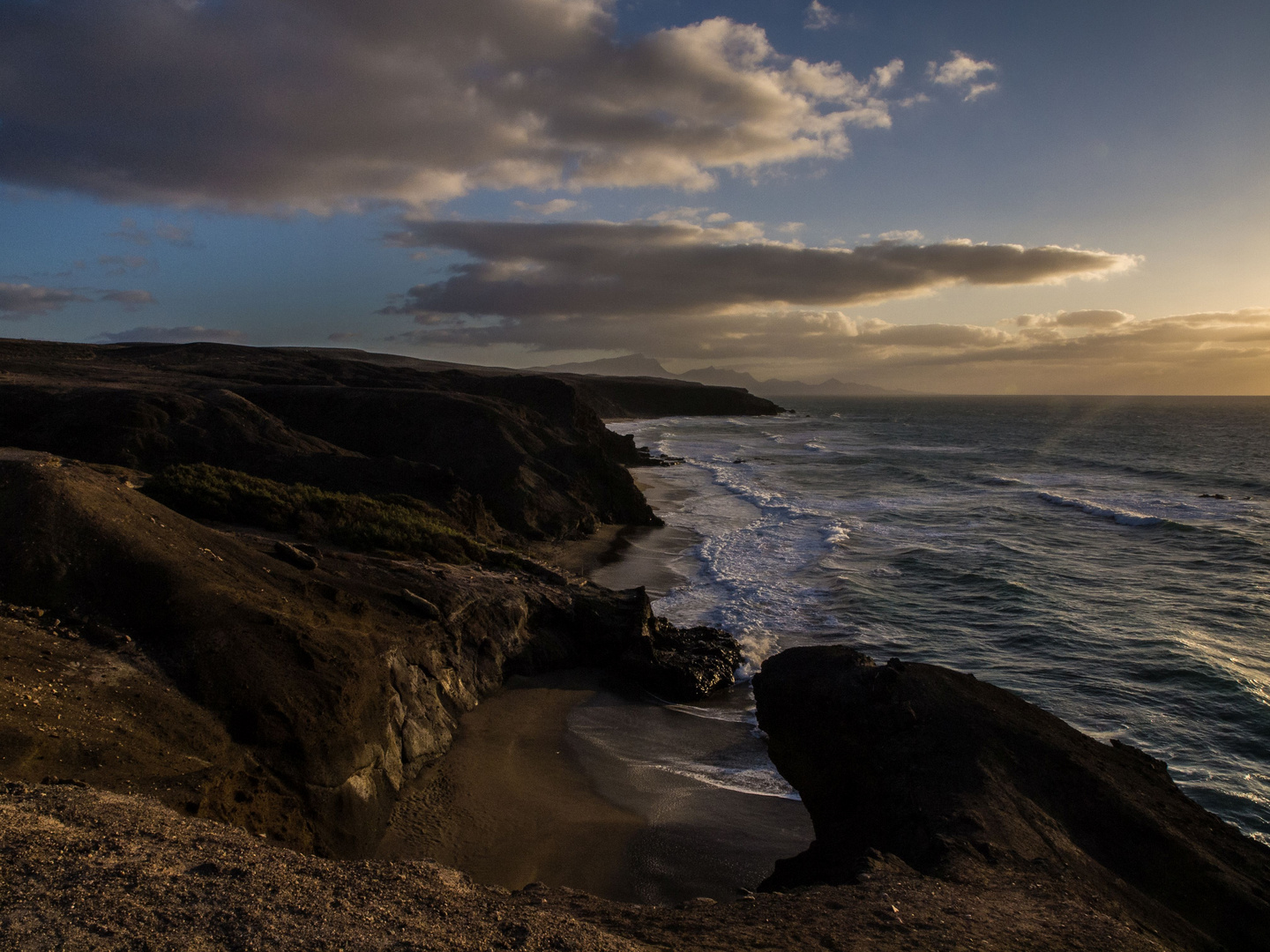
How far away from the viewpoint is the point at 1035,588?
2414 centimetres

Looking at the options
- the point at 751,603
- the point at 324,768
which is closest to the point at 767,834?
the point at 324,768

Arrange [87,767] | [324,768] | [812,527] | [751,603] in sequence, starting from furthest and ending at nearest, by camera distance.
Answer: [812,527], [751,603], [324,768], [87,767]

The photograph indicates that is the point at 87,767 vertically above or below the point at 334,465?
below

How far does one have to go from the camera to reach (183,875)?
17.0 ft

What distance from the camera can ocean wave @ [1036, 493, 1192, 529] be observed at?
115 feet

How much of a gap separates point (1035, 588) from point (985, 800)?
1810 cm

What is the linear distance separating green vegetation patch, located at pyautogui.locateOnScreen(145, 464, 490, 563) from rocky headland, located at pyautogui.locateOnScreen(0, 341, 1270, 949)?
0.10 m

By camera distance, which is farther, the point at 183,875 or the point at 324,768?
the point at 324,768

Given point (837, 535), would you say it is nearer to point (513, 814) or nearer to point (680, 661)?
point (680, 661)

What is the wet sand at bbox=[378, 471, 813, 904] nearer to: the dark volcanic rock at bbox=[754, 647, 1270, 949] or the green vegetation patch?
the dark volcanic rock at bbox=[754, 647, 1270, 949]

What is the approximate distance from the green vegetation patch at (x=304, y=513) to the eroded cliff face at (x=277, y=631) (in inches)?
104

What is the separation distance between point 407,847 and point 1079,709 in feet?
46.1

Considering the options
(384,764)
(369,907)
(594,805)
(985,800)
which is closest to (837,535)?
(594,805)

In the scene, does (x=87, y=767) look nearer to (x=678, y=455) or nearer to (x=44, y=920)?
(x=44, y=920)
